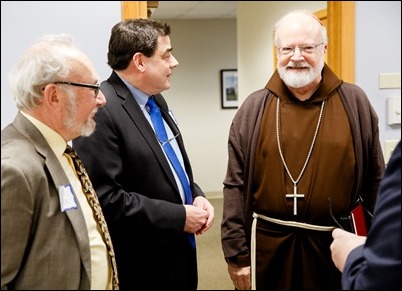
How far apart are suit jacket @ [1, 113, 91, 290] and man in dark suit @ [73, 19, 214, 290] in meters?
0.40

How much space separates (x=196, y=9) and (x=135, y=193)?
16.9 ft

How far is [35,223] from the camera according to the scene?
111 cm

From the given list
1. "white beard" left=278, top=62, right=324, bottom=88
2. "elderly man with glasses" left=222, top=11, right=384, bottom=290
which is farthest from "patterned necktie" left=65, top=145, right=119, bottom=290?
"white beard" left=278, top=62, right=324, bottom=88

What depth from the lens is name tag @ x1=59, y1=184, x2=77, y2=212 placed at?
115cm

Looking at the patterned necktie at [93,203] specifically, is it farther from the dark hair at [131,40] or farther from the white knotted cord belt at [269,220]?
the white knotted cord belt at [269,220]

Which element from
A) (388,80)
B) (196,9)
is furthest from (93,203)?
(196,9)

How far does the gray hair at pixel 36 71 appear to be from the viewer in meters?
1.20

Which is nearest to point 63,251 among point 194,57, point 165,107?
point 165,107

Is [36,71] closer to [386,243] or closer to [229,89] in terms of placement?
[386,243]

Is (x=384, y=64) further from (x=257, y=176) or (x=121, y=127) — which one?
(x=121, y=127)

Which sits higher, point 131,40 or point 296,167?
point 131,40

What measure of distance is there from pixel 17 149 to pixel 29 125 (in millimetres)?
81

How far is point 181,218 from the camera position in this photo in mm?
1652

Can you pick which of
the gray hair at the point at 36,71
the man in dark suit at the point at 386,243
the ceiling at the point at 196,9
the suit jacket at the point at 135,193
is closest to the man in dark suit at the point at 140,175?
the suit jacket at the point at 135,193
